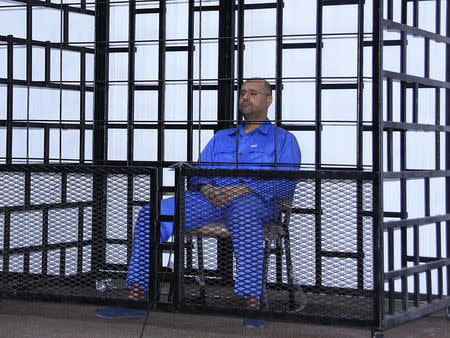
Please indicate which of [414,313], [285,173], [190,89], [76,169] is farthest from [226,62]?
[414,313]

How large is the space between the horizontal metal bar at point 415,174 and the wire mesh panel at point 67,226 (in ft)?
3.48

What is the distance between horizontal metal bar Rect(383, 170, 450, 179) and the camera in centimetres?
356

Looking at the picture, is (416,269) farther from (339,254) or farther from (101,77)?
(101,77)

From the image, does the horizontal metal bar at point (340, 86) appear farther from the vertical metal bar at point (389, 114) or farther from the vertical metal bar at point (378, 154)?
the vertical metal bar at point (378, 154)

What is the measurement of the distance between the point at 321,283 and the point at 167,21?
2.04 metres

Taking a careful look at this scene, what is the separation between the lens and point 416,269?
12.4ft

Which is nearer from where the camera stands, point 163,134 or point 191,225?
point 191,225

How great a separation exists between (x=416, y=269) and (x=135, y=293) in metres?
1.27

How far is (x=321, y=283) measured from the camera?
12.1ft

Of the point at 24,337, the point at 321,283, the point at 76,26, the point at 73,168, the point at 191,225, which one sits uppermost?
the point at 76,26

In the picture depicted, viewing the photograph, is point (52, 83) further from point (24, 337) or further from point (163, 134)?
point (24, 337)

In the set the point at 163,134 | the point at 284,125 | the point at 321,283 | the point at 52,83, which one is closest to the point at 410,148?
the point at 284,125

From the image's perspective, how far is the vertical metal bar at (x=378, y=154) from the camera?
3.49m

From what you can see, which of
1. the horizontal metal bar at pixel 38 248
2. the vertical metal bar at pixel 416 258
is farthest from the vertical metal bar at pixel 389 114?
the horizontal metal bar at pixel 38 248
